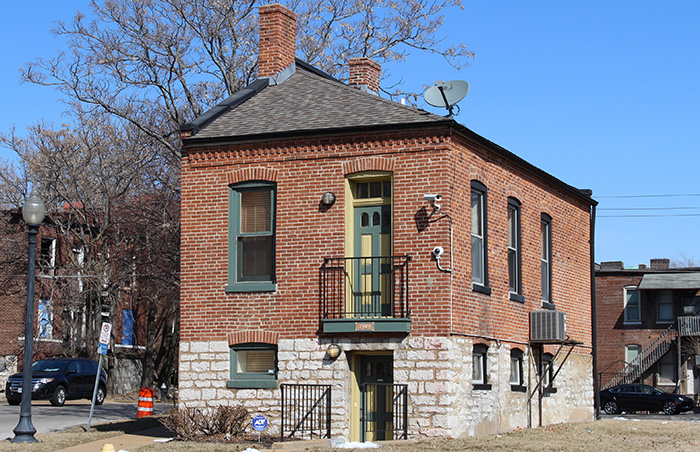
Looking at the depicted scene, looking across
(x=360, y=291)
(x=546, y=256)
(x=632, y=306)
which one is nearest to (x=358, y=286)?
(x=360, y=291)

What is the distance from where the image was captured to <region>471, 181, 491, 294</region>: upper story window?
17.5m

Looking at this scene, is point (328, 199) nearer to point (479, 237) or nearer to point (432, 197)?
point (432, 197)

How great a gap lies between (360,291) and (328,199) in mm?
1782

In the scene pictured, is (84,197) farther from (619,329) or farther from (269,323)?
(619,329)

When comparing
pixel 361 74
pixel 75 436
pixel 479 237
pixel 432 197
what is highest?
pixel 361 74

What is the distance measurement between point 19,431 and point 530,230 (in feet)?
36.5

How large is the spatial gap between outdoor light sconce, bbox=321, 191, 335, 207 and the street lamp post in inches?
207

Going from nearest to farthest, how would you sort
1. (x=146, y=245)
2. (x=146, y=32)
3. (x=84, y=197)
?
1. (x=146, y=32)
2. (x=146, y=245)
3. (x=84, y=197)

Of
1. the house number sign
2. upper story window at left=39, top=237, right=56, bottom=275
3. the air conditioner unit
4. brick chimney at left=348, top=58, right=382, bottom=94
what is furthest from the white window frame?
the house number sign

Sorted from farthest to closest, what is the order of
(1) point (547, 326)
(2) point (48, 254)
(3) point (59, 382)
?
(2) point (48, 254) < (3) point (59, 382) < (1) point (547, 326)

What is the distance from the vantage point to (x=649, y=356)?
48250 mm

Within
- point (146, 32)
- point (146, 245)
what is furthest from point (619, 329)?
point (146, 32)

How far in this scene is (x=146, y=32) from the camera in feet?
95.6

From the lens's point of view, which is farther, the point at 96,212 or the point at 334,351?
the point at 96,212
